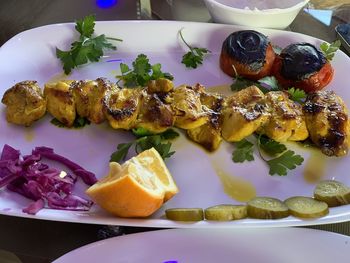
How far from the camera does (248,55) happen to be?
242 centimetres

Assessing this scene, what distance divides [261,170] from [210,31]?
886mm

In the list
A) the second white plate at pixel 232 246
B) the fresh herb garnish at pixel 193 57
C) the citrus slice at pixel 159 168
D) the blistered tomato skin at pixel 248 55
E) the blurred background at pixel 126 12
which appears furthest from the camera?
the blurred background at pixel 126 12

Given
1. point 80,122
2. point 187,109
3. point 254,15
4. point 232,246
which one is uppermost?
point 254,15

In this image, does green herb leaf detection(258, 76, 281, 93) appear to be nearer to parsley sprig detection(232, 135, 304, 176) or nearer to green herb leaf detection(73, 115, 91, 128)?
parsley sprig detection(232, 135, 304, 176)

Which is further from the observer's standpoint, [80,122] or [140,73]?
[140,73]

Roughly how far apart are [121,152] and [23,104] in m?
0.47

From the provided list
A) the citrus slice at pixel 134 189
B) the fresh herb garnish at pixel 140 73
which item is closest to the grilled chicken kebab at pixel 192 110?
the fresh herb garnish at pixel 140 73

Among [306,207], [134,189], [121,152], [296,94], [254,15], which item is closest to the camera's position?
[134,189]

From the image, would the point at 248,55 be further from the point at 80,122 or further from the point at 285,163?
the point at 80,122

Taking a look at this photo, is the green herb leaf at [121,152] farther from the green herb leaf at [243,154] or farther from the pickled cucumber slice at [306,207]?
the pickled cucumber slice at [306,207]

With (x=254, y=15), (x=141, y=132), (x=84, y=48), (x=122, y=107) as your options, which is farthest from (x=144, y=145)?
(x=254, y=15)

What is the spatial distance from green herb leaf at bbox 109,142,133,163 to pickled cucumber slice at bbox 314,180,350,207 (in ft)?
2.49

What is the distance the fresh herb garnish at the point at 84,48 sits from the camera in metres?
2.46

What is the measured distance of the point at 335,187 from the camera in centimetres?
200
